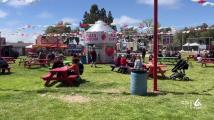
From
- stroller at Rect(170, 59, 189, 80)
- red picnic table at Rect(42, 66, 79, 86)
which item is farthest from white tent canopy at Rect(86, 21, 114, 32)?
red picnic table at Rect(42, 66, 79, 86)

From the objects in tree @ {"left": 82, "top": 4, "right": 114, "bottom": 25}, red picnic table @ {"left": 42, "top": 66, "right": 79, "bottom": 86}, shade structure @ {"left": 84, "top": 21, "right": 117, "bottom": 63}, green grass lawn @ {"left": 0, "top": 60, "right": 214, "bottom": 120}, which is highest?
tree @ {"left": 82, "top": 4, "right": 114, "bottom": 25}

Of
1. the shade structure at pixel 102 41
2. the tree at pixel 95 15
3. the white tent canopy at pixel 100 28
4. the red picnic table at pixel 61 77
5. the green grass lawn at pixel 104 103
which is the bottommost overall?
Answer: the green grass lawn at pixel 104 103

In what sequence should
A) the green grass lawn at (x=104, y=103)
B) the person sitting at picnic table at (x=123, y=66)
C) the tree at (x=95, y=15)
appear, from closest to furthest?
1. the green grass lawn at (x=104, y=103)
2. the person sitting at picnic table at (x=123, y=66)
3. the tree at (x=95, y=15)

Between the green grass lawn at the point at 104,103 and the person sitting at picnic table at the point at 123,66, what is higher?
the person sitting at picnic table at the point at 123,66

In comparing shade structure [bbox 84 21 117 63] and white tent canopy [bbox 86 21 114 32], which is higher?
white tent canopy [bbox 86 21 114 32]

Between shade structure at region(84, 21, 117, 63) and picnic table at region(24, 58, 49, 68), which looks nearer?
picnic table at region(24, 58, 49, 68)

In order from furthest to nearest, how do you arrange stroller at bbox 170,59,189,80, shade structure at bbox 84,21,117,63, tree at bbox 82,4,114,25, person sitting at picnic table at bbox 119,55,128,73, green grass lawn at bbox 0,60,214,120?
tree at bbox 82,4,114,25
shade structure at bbox 84,21,117,63
person sitting at picnic table at bbox 119,55,128,73
stroller at bbox 170,59,189,80
green grass lawn at bbox 0,60,214,120

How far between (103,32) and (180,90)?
20352 mm

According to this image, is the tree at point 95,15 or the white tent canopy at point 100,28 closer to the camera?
the white tent canopy at point 100,28

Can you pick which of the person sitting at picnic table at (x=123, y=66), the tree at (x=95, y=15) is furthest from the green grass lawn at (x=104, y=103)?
the tree at (x=95, y=15)

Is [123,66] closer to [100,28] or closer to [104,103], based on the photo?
[104,103]

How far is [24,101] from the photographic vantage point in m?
13.4

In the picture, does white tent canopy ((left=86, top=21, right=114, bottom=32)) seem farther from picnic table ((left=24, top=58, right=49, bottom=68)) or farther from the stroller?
the stroller

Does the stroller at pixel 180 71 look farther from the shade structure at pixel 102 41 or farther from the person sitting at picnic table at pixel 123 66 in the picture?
the shade structure at pixel 102 41
